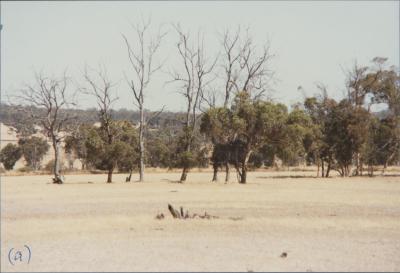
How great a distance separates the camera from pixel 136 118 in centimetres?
17750

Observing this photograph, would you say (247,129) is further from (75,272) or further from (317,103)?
(75,272)

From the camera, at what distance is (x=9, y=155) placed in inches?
3568

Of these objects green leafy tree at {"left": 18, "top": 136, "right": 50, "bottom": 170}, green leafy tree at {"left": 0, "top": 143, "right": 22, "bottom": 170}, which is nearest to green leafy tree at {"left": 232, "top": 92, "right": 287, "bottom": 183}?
green leafy tree at {"left": 18, "top": 136, "right": 50, "bottom": 170}

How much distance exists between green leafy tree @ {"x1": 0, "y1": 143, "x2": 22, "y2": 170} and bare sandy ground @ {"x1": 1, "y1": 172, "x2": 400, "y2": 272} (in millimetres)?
69363

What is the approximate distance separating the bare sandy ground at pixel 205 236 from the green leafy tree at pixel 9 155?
2731 inches

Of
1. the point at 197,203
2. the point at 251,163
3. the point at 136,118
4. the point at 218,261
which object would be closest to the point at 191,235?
the point at 218,261

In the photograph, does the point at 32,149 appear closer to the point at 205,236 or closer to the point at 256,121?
the point at 256,121

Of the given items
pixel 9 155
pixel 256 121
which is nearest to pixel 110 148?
pixel 256 121

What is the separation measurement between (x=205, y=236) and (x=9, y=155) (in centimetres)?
8265

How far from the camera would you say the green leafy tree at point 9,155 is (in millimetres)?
89938

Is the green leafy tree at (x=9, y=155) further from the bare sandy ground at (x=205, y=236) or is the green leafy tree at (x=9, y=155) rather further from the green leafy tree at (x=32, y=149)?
the bare sandy ground at (x=205, y=236)

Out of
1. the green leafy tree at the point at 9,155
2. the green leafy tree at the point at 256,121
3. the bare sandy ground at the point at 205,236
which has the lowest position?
the bare sandy ground at the point at 205,236

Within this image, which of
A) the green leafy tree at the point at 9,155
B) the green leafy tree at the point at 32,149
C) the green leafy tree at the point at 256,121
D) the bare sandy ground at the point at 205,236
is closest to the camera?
the bare sandy ground at the point at 205,236

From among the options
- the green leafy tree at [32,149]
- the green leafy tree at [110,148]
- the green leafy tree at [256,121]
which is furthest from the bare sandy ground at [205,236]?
the green leafy tree at [32,149]
